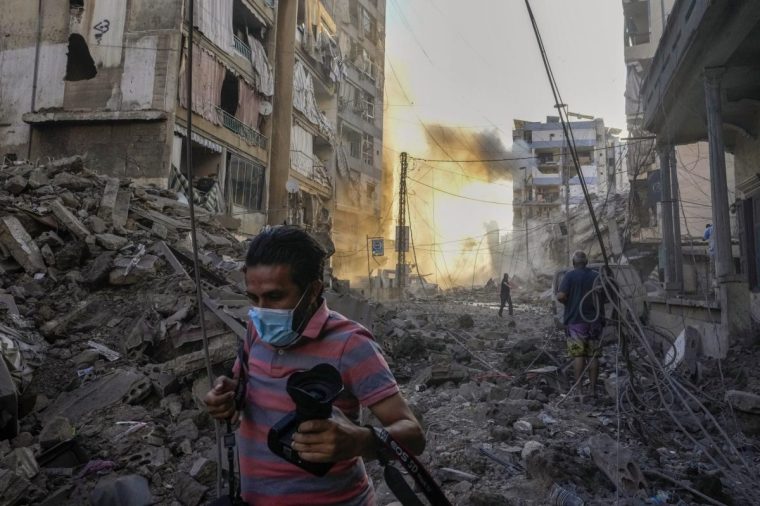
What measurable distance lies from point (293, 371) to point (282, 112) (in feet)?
72.5

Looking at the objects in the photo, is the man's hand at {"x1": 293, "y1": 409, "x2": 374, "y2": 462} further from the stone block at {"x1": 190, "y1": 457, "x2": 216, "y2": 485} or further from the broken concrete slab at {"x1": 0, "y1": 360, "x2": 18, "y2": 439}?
the broken concrete slab at {"x1": 0, "y1": 360, "x2": 18, "y2": 439}

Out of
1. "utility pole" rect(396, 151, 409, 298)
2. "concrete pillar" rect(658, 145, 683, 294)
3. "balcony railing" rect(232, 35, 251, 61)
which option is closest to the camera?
"concrete pillar" rect(658, 145, 683, 294)

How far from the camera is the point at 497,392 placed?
233 inches

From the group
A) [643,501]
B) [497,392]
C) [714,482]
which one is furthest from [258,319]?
[497,392]

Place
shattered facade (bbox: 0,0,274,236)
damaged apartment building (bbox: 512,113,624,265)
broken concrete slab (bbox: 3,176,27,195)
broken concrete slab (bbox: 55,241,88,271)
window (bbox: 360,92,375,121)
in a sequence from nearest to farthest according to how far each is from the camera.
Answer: broken concrete slab (bbox: 55,241,88,271) < broken concrete slab (bbox: 3,176,27,195) < shattered facade (bbox: 0,0,274,236) < window (bbox: 360,92,375,121) < damaged apartment building (bbox: 512,113,624,265)

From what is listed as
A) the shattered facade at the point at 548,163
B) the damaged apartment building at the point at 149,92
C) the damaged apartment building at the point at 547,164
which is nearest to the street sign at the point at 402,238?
the damaged apartment building at the point at 149,92

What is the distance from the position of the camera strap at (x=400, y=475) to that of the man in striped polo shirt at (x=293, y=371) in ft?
0.33

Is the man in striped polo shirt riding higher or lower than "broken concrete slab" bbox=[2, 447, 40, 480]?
higher

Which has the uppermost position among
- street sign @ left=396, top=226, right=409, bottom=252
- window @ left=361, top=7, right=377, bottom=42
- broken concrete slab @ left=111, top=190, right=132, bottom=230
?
window @ left=361, top=7, right=377, bottom=42

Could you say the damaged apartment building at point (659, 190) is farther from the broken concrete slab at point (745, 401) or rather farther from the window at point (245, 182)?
the window at point (245, 182)

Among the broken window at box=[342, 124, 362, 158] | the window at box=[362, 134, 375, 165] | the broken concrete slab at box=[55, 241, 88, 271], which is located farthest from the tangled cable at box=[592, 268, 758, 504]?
the window at box=[362, 134, 375, 165]

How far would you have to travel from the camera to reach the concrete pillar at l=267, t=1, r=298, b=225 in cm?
2152

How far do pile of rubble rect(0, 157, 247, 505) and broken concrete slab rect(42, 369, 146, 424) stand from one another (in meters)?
0.01

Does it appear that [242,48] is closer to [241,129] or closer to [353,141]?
[241,129]
